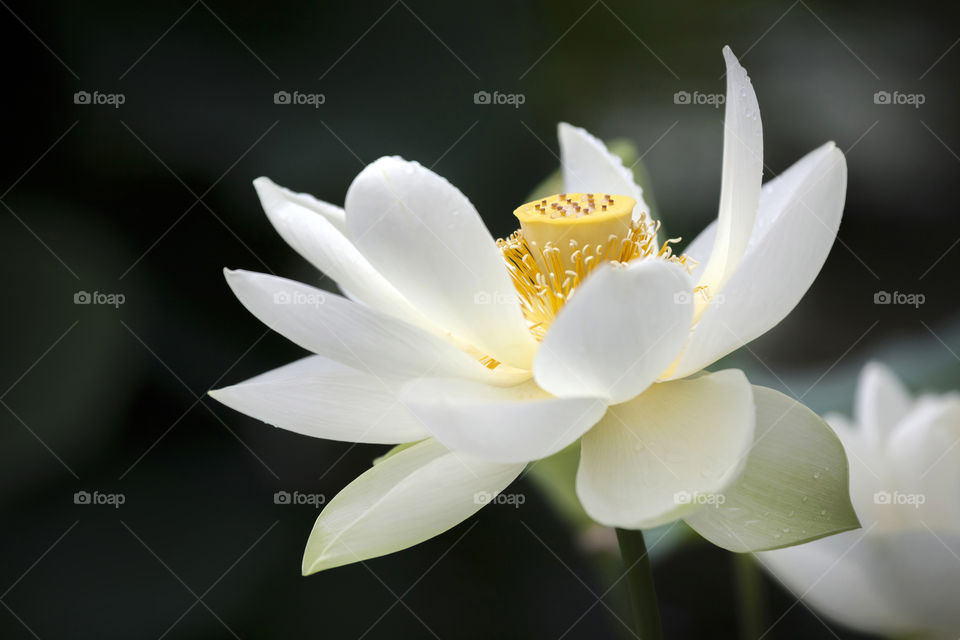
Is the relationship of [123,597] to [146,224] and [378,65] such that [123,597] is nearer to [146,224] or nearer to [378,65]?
[146,224]

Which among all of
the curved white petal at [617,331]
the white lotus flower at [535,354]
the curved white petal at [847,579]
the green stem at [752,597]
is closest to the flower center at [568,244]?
the white lotus flower at [535,354]

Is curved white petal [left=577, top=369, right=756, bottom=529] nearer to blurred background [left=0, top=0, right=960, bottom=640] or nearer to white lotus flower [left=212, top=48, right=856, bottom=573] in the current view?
white lotus flower [left=212, top=48, right=856, bottom=573]

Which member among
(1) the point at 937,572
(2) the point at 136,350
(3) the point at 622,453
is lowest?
(1) the point at 937,572

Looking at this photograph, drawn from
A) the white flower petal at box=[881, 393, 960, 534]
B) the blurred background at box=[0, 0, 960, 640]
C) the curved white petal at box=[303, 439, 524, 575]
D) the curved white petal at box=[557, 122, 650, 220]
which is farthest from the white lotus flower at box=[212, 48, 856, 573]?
the blurred background at box=[0, 0, 960, 640]

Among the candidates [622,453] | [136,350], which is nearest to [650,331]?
[622,453]

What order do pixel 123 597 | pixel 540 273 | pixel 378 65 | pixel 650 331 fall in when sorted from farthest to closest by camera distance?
pixel 378 65, pixel 123 597, pixel 540 273, pixel 650 331
